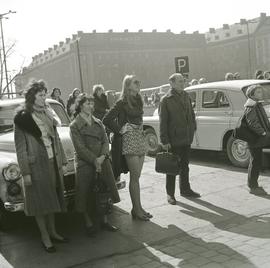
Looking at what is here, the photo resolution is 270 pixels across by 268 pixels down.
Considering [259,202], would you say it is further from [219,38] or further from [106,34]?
[219,38]

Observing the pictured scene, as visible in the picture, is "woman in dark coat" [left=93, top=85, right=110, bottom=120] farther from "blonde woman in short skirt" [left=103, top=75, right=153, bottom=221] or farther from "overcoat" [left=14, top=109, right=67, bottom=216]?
"overcoat" [left=14, top=109, right=67, bottom=216]

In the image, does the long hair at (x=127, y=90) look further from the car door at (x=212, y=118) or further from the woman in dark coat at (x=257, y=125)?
the car door at (x=212, y=118)

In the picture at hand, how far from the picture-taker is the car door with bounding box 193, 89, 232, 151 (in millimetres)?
9352

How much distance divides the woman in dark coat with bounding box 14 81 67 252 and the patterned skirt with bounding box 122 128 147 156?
91 cm

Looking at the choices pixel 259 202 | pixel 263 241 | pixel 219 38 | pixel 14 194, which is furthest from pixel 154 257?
pixel 219 38

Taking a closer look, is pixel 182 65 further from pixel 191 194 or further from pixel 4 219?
pixel 4 219

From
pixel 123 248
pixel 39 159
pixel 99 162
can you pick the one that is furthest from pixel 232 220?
pixel 39 159

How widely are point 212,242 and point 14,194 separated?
2.37 m

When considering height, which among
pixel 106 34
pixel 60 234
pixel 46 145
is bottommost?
pixel 60 234

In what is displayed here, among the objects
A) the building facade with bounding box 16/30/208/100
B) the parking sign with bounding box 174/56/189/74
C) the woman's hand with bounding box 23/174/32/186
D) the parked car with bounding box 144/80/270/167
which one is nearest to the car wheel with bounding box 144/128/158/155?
the parked car with bounding box 144/80/270/167

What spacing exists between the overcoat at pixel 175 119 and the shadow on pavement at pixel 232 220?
967 millimetres

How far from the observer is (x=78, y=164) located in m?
5.70

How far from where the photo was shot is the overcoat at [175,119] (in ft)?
22.3

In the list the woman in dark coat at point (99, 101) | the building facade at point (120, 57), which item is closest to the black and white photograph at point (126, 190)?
the woman in dark coat at point (99, 101)
